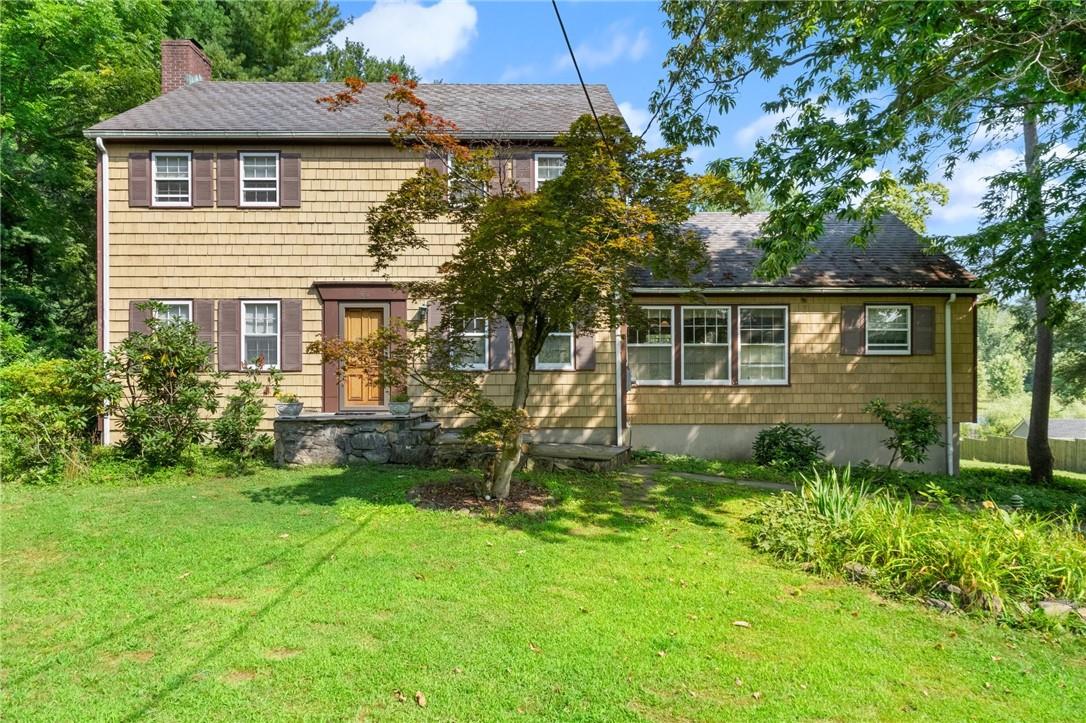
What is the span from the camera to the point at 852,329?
11305 mm

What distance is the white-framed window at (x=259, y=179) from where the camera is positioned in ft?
35.2

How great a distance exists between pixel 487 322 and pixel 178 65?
10.2 meters

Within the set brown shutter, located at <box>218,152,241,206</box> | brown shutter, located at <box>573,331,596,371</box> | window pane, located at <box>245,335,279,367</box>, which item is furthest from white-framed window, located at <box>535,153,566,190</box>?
window pane, located at <box>245,335,279,367</box>

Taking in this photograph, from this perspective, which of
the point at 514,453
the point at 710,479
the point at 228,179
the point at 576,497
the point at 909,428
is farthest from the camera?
the point at 228,179

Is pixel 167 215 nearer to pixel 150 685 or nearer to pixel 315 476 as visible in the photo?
pixel 315 476

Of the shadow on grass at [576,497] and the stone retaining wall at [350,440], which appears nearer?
the shadow on grass at [576,497]

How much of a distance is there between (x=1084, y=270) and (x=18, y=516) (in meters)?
15.0

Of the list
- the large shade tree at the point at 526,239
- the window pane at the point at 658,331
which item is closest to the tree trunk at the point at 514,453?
the large shade tree at the point at 526,239

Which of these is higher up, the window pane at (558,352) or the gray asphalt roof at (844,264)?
the gray asphalt roof at (844,264)

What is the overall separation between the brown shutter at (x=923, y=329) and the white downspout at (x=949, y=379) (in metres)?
0.21

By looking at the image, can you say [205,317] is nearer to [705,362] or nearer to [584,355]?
[584,355]

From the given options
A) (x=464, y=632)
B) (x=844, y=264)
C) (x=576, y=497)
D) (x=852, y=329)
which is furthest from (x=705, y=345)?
(x=464, y=632)

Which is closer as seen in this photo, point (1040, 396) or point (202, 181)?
point (202, 181)

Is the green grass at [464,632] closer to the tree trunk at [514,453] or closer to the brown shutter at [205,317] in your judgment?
the tree trunk at [514,453]
